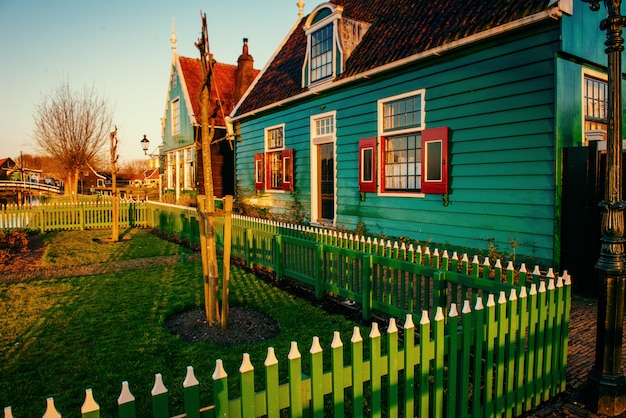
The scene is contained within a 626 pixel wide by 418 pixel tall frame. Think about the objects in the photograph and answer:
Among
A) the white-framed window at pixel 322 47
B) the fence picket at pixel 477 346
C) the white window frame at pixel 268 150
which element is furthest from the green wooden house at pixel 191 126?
the fence picket at pixel 477 346

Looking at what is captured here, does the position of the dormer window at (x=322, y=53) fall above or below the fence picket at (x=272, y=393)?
above

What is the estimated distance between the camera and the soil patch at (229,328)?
4.93 m

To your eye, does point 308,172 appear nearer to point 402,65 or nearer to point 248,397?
point 402,65

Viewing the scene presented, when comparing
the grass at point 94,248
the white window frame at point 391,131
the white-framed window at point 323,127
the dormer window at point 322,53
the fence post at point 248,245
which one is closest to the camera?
the white window frame at point 391,131

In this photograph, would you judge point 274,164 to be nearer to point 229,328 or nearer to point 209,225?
point 209,225

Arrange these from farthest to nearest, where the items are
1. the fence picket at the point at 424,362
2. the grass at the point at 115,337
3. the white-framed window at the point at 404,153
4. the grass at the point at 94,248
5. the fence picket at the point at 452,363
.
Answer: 1. the grass at the point at 94,248
2. the white-framed window at the point at 404,153
3. the grass at the point at 115,337
4. the fence picket at the point at 452,363
5. the fence picket at the point at 424,362

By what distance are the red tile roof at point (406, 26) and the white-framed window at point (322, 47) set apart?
46 cm

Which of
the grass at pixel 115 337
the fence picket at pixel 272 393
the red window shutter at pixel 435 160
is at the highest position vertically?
the red window shutter at pixel 435 160

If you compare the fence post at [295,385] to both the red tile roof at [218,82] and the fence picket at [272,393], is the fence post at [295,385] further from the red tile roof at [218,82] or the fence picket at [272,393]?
the red tile roof at [218,82]

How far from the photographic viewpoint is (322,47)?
1194cm

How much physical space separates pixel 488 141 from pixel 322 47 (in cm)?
635

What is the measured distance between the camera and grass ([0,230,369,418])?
378 centimetres

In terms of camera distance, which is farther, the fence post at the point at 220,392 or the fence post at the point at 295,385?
the fence post at the point at 295,385

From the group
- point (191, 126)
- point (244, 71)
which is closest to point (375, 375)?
point (244, 71)
